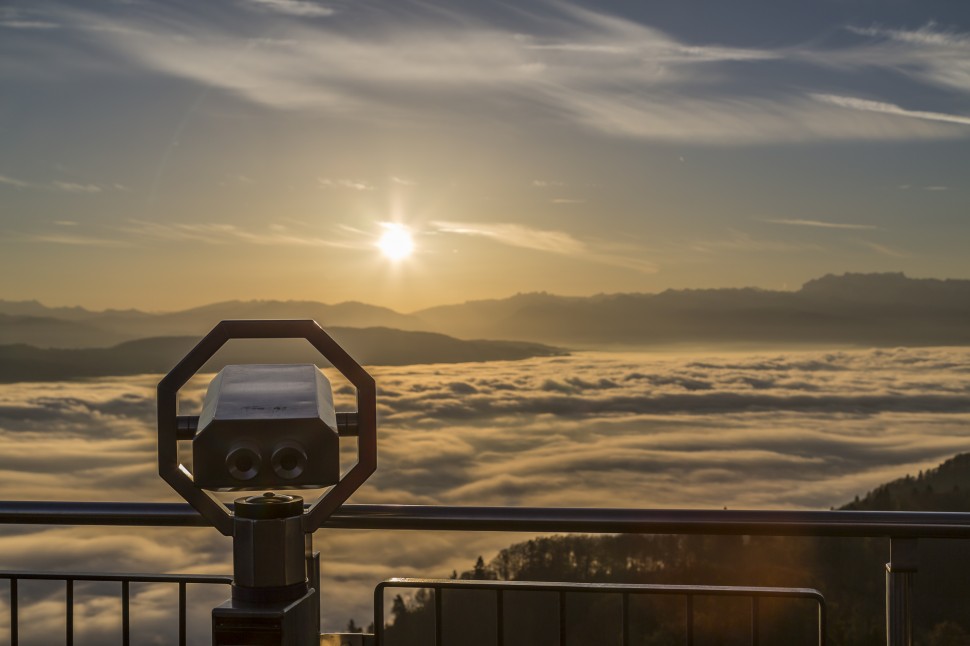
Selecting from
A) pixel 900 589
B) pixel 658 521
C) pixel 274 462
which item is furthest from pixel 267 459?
pixel 900 589

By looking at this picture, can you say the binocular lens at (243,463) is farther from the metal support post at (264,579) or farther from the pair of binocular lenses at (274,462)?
the metal support post at (264,579)

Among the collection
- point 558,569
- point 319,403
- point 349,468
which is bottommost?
point 558,569

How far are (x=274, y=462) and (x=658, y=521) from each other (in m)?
1.04

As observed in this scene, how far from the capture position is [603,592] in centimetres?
237

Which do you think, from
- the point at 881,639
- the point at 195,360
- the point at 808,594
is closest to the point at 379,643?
the point at 195,360

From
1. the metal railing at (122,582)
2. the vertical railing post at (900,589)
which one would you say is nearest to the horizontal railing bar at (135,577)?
the metal railing at (122,582)

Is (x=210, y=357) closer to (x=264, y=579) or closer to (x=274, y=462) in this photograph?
(x=274, y=462)

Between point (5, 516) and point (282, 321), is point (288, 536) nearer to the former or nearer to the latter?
point (282, 321)

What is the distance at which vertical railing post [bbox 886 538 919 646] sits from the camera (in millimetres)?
2365

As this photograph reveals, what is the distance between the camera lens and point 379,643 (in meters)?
2.17

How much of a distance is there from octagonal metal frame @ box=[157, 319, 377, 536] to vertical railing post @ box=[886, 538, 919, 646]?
55.6 inches

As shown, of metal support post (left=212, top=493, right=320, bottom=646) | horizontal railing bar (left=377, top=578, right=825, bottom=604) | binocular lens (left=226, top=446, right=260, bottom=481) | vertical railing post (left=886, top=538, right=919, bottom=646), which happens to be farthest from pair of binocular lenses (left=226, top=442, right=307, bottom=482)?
vertical railing post (left=886, top=538, right=919, bottom=646)

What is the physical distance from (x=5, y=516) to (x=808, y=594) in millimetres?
2251

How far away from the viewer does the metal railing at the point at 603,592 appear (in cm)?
236
